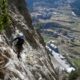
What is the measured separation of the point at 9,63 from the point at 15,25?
83.7ft

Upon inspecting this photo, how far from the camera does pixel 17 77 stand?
37.1 metres

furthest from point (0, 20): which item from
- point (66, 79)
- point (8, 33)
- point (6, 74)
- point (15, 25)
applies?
point (66, 79)

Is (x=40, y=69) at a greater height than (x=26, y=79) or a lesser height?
lesser

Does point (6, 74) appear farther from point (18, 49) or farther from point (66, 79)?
point (66, 79)

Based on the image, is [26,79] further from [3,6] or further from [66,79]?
[66,79]

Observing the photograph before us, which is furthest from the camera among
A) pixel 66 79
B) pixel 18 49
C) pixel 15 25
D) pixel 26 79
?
pixel 66 79

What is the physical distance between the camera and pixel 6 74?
3422cm

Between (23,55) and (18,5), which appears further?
(18,5)

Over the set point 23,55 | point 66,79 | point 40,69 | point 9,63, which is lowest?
point 66,79

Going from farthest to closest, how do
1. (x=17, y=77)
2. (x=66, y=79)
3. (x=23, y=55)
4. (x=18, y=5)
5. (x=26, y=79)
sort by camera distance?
(x=66, y=79)
(x=18, y=5)
(x=23, y=55)
(x=26, y=79)
(x=17, y=77)

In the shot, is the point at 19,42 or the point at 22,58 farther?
the point at 22,58

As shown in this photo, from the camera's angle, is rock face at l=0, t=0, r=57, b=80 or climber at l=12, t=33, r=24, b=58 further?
climber at l=12, t=33, r=24, b=58

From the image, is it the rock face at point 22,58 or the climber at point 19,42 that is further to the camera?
the climber at point 19,42

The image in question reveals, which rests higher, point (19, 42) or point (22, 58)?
point (19, 42)
